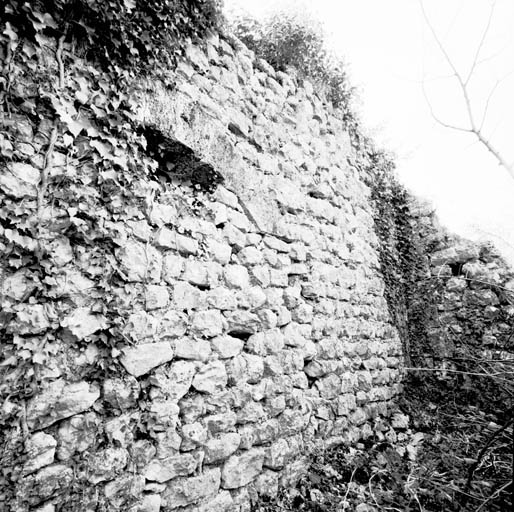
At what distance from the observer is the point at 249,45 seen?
122 inches

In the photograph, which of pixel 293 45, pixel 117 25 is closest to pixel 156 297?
pixel 117 25

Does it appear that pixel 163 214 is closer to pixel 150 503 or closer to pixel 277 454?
pixel 150 503

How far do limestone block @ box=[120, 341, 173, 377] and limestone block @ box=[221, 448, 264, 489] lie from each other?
89 centimetres

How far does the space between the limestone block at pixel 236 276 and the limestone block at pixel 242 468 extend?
1.18 m

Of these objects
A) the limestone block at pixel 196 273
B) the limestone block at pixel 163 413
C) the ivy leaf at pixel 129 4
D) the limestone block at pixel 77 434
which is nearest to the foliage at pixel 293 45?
the ivy leaf at pixel 129 4

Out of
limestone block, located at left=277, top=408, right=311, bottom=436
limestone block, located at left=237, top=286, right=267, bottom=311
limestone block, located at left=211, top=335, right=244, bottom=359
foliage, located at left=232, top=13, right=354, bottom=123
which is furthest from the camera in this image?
foliage, located at left=232, top=13, right=354, bottom=123

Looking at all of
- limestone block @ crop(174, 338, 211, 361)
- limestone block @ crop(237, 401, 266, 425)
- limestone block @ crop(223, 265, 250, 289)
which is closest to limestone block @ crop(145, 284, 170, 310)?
limestone block @ crop(174, 338, 211, 361)

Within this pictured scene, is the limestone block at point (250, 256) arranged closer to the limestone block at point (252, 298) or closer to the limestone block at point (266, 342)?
the limestone block at point (252, 298)

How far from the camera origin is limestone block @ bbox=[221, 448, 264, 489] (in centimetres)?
218

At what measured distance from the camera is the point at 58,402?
5.16 ft

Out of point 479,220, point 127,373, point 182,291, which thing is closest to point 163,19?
point 182,291

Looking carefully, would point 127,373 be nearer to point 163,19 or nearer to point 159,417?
point 159,417

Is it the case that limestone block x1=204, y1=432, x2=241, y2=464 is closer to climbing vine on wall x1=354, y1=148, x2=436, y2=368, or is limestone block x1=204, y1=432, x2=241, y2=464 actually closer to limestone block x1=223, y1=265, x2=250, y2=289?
limestone block x1=223, y1=265, x2=250, y2=289

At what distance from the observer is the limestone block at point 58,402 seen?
4.94 feet
